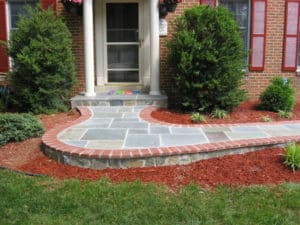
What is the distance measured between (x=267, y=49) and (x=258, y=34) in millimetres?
406

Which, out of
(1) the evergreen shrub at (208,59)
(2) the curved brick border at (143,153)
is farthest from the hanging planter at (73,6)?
(2) the curved brick border at (143,153)

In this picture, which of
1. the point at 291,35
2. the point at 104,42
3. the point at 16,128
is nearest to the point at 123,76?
the point at 104,42

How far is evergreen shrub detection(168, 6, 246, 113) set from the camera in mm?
6262

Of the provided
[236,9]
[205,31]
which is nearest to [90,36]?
[205,31]

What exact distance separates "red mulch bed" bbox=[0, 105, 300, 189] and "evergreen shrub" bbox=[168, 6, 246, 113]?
211 cm

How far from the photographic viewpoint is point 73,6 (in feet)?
24.3

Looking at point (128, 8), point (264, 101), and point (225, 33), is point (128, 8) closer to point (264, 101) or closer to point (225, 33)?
point (225, 33)

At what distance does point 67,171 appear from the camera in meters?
4.05

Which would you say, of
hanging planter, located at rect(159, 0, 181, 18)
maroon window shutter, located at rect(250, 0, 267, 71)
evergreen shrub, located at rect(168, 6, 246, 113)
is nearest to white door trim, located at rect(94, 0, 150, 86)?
hanging planter, located at rect(159, 0, 181, 18)

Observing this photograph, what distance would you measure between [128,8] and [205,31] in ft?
7.66

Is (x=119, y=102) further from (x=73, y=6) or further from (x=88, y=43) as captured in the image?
(x=73, y=6)

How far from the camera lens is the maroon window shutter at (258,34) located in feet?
25.8

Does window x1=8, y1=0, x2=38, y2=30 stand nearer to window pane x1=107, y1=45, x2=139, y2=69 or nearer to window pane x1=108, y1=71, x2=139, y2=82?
window pane x1=107, y1=45, x2=139, y2=69

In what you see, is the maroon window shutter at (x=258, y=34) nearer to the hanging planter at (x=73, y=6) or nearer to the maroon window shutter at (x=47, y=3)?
the hanging planter at (x=73, y=6)
